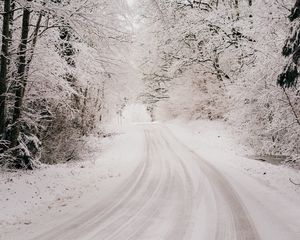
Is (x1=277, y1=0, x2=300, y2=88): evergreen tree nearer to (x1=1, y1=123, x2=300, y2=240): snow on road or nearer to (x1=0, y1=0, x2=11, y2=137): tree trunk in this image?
(x1=1, y1=123, x2=300, y2=240): snow on road

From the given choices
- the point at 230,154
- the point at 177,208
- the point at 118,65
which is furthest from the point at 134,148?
the point at 177,208

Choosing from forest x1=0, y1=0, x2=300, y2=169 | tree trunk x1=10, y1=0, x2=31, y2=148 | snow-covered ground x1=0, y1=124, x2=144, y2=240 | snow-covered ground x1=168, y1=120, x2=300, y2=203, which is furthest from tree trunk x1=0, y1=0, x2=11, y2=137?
snow-covered ground x1=168, y1=120, x2=300, y2=203

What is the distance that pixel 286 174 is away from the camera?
13.2 metres

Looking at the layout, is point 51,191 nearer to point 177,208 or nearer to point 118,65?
point 177,208

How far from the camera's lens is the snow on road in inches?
288

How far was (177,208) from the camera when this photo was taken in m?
8.98

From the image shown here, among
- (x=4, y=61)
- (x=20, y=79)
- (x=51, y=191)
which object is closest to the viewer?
(x=51, y=191)

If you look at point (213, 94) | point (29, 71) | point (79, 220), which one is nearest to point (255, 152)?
point (213, 94)

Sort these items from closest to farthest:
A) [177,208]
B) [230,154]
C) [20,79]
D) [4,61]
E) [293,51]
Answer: [177,208], [293,51], [4,61], [20,79], [230,154]

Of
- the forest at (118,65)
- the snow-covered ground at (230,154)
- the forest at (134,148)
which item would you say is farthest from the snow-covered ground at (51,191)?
the snow-covered ground at (230,154)

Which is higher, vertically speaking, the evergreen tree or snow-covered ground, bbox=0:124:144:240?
the evergreen tree

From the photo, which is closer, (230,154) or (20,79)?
(20,79)

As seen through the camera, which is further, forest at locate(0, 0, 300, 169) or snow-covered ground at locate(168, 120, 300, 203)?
snow-covered ground at locate(168, 120, 300, 203)

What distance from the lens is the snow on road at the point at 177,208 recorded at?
7.31 m
